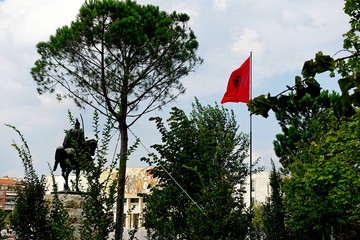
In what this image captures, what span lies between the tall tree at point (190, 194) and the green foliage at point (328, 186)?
8.30m

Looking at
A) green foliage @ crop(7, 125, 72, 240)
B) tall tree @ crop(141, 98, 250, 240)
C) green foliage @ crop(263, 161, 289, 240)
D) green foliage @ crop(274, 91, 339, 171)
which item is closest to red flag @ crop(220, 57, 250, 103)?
tall tree @ crop(141, 98, 250, 240)

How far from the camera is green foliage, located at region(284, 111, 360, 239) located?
18.4m

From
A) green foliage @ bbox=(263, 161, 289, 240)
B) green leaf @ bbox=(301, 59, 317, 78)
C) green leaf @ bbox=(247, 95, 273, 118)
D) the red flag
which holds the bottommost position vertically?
green foliage @ bbox=(263, 161, 289, 240)

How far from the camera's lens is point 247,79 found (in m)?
15.0

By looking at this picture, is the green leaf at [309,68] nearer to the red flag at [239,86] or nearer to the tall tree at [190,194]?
the tall tree at [190,194]

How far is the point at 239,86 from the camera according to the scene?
582 inches

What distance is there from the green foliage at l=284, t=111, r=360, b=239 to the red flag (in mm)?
4660

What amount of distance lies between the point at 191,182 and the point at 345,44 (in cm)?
883

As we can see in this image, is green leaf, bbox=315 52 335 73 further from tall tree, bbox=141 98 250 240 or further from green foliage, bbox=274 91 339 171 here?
green foliage, bbox=274 91 339 171

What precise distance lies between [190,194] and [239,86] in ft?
17.2

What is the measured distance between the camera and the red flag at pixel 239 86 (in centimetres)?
1465

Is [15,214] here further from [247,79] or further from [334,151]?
[334,151]

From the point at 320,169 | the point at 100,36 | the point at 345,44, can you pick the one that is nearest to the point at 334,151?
the point at 320,169

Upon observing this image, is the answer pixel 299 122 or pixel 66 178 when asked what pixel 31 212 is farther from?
pixel 299 122
